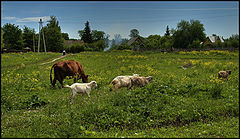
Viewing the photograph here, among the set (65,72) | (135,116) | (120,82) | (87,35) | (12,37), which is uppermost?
(87,35)

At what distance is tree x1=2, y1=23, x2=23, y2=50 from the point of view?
62484 mm

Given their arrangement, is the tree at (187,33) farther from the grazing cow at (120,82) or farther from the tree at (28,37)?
the grazing cow at (120,82)

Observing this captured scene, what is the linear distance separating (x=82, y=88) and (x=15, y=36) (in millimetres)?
62698

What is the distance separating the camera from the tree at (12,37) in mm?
62484

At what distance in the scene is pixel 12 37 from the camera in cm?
6356

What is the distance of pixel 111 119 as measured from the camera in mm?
7477

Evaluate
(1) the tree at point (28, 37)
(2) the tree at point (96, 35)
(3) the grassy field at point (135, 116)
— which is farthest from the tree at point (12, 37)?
(3) the grassy field at point (135, 116)

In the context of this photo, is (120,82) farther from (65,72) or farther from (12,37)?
(12,37)

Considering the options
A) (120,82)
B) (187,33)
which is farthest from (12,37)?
(120,82)

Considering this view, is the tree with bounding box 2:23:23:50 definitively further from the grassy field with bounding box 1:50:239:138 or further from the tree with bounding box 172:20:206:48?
the grassy field with bounding box 1:50:239:138

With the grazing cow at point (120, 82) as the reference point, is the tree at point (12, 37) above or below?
above

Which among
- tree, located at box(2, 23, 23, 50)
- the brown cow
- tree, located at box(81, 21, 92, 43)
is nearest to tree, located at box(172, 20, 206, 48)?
tree, located at box(81, 21, 92, 43)

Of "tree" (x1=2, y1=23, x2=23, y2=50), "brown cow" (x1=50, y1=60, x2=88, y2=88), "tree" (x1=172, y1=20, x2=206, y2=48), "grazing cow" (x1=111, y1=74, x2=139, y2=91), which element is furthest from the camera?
"tree" (x1=172, y1=20, x2=206, y2=48)

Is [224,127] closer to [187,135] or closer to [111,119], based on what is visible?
[187,135]
